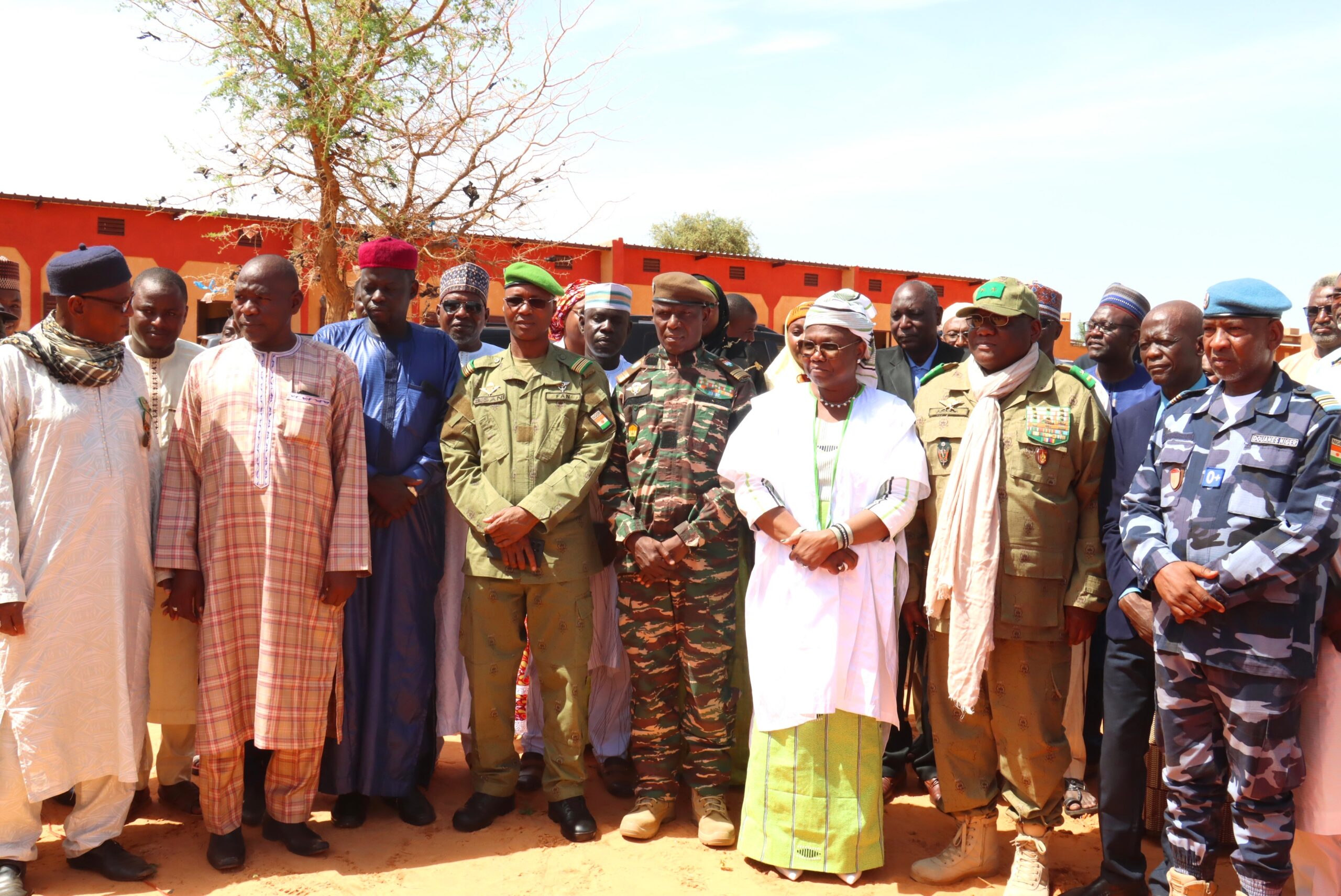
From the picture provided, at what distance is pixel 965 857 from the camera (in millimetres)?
3871

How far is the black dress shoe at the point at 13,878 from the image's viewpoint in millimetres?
3539

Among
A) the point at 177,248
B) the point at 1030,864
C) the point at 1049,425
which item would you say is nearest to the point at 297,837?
the point at 1030,864

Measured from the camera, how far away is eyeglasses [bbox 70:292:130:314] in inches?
147

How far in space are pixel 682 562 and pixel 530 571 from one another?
0.65 meters

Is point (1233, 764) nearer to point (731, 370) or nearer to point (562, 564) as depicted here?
point (731, 370)

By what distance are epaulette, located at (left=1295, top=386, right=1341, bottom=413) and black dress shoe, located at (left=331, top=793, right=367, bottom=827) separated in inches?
159

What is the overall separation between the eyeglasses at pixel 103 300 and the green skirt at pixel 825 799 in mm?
3082

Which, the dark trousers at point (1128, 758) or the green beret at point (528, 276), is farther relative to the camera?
the green beret at point (528, 276)

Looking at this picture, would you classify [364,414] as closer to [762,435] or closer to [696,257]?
[762,435]

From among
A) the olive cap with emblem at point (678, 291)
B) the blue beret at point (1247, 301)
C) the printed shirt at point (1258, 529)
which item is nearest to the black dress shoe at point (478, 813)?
the olive cap with emblem at point (678, 291)

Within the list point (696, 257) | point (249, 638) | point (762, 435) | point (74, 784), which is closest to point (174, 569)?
point (249, 638)

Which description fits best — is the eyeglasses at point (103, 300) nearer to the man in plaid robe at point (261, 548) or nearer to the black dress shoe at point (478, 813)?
the man in plaid robe at point (261, 548)

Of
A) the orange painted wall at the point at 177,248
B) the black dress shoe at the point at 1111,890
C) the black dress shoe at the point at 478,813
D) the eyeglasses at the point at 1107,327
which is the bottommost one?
the black dress shoe at the point at 478,813

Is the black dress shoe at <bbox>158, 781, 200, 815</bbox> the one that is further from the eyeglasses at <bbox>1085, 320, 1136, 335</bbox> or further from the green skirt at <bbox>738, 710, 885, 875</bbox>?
the eyeglasses at <bbox>1085, 320, 1136, 335</bbox>
